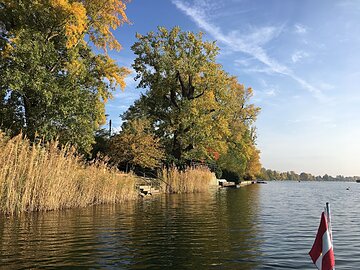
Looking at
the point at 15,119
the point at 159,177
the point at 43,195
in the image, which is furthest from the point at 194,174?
the point at 43,195

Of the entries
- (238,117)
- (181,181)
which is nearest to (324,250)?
(181,181)

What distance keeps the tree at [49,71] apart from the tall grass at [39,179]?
5.51 meters

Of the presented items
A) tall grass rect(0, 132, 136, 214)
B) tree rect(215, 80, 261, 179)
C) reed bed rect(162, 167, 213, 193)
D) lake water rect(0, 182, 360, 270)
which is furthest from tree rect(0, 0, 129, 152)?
tree rect(215, 80, 261, 179)

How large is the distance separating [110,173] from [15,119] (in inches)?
299

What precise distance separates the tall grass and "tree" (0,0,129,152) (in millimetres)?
5515

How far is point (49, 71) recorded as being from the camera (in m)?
20.5

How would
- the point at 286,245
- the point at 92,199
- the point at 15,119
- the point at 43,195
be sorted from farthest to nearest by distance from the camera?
1. the point at 15,119
2. the point at 92,199
3. the point at 43,195
4. the point at 286,245

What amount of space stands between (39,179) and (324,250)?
10980 mm

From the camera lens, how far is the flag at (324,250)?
3.26 m

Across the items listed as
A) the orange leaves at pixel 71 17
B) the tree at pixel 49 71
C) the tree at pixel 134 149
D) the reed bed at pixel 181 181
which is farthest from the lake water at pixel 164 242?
the tree at pixel 134 149

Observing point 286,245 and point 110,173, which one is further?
point 110,173

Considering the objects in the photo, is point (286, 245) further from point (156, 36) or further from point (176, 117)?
point (156, 36)

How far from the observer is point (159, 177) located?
26.9 meters

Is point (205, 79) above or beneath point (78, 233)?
above
